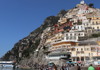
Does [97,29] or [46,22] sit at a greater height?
[46,22]

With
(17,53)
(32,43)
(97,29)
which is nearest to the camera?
(97,29)

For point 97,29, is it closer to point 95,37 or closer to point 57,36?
point 95,37

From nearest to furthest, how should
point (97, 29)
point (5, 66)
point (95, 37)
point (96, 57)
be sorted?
point (96, 57)
point (95, 37)
point (97, 29)
point (5, 66)

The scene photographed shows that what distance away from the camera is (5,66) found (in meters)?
100

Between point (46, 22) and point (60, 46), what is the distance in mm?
85301

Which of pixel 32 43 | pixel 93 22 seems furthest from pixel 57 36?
pixel 32 43

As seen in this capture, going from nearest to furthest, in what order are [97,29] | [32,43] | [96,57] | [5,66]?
[96,57] → [97,29] → [5,66] → [32,43]

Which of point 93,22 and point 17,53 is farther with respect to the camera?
point 17,53

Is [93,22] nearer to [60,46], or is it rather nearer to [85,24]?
[85,24]

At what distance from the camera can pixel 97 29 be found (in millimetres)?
90750

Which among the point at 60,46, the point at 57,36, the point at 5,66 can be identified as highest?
the point at 57,36

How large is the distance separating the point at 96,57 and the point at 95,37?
1510 centimetres

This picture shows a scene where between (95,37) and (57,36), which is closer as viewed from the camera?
(95,37)

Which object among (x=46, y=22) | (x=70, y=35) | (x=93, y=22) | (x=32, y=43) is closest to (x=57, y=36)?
(x=70, y=35)
